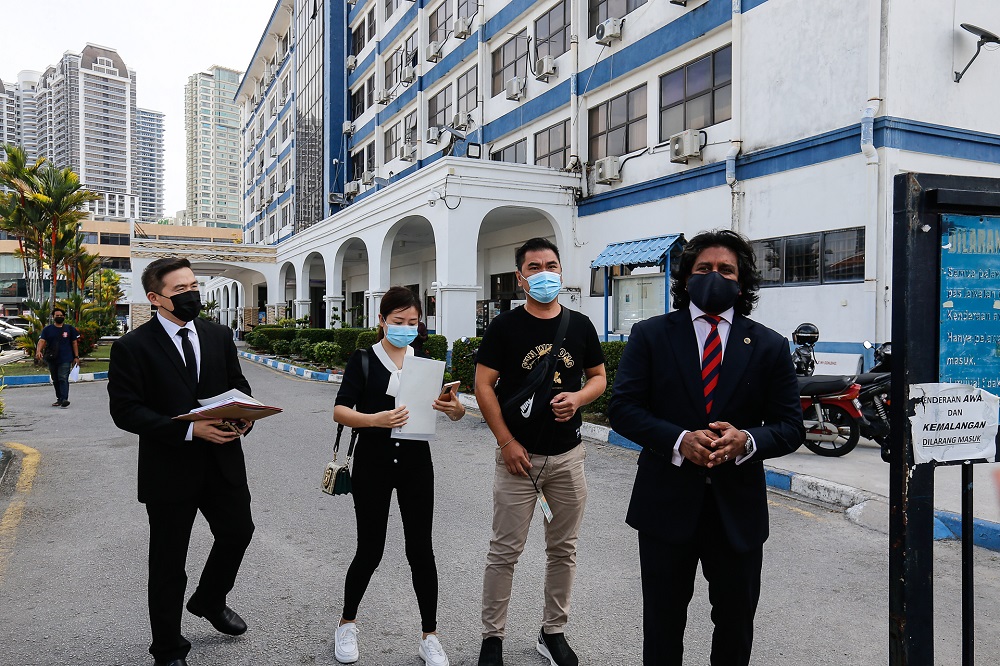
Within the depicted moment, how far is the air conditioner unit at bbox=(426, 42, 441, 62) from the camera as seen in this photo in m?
22.9

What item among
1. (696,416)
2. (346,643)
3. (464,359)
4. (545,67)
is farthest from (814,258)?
(346,643)

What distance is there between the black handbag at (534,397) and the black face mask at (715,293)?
83 centimetres

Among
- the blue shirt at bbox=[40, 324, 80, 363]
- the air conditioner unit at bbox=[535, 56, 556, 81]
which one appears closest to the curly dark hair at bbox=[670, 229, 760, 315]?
the blue shirt at bbox=[40, 324, 80, 363]

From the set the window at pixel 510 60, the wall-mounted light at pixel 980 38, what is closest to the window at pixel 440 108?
the window at pixel 510 60

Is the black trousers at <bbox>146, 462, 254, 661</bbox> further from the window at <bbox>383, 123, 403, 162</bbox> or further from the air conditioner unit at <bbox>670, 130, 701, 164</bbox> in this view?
the window at <bbox>383, 123, 403, 162</bbox>

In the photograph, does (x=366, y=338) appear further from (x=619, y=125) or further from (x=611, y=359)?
(x=611, y=359)

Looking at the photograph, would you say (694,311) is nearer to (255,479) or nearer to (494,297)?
(255,479)

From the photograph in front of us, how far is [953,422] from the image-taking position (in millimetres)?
2299

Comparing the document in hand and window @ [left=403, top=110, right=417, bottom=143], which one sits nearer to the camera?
the document in hand

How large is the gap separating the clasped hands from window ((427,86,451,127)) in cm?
2234

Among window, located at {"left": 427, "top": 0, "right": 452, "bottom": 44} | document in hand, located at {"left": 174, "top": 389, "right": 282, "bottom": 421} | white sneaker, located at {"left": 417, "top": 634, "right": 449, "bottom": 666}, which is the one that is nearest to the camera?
document in hand, located at {"left": 174, "top": 389, "right": 282, "bottom": 421}

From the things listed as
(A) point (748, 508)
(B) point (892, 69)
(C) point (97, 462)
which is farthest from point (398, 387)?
(B) point (892, 69)

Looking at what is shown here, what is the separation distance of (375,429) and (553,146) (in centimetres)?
1593

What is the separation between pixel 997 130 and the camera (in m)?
11.0
